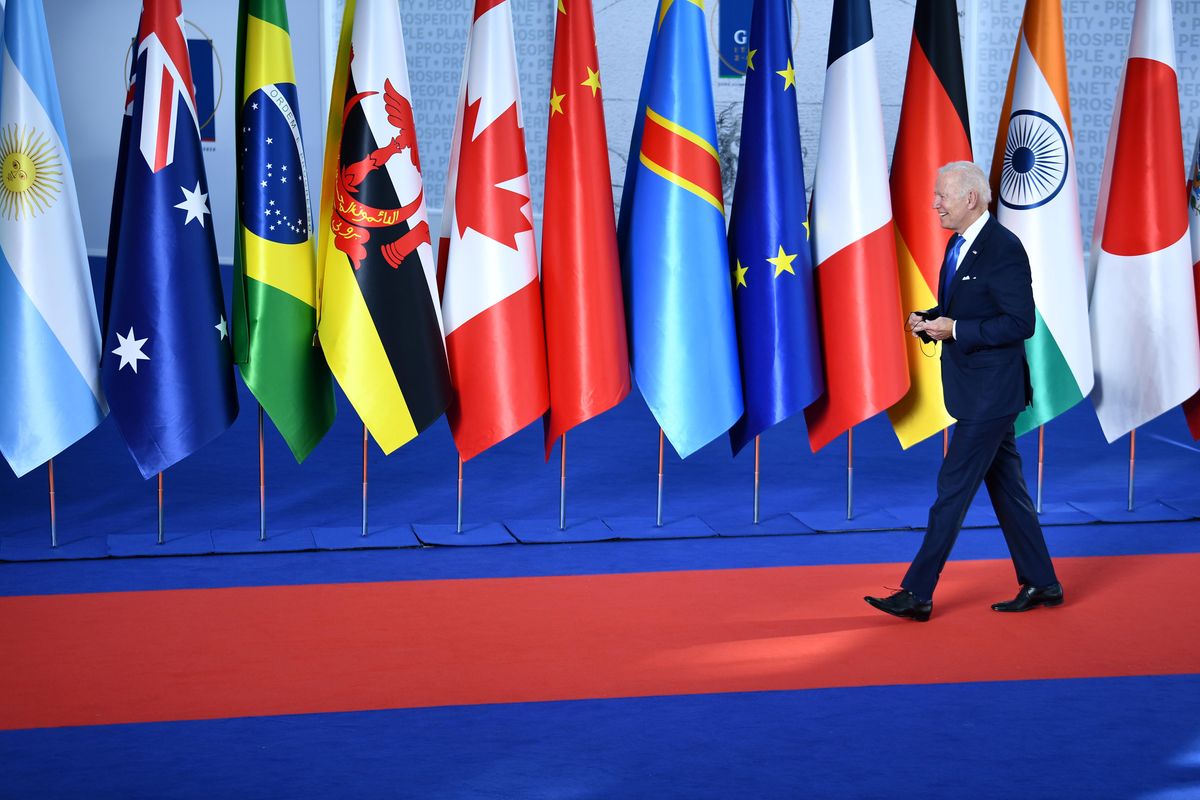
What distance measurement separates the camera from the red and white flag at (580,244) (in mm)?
4984

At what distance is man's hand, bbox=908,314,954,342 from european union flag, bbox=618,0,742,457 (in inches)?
40.6

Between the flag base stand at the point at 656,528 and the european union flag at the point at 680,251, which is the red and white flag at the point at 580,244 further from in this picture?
the flag base stand at the point at 656,528

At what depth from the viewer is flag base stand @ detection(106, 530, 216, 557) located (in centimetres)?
511

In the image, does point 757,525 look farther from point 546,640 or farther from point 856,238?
point 546,640

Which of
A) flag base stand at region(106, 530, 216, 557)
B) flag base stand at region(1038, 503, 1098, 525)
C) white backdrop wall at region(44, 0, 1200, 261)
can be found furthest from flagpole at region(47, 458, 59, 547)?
white backdrop wall at region(44, 0, 1200, 261)

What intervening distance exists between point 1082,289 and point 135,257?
10.9 ft

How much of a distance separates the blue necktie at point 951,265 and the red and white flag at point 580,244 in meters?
1.21

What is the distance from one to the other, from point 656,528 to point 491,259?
126 centimetres

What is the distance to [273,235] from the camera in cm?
485

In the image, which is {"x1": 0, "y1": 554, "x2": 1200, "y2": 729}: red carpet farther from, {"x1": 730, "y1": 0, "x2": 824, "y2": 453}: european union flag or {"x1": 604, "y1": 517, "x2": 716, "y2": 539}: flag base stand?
{"x1": 730, "y1": 0, "x2": 824, "y2": 453}: european union flag

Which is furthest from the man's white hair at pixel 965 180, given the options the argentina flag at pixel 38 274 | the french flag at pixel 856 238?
A: the argentina flag at pixel 38 274

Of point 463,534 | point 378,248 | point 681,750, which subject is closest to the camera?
point 681,750

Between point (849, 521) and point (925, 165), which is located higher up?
point (925, 165)

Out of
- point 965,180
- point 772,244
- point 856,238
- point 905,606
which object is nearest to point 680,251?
point 772,244
